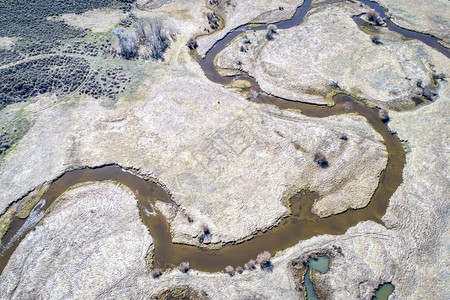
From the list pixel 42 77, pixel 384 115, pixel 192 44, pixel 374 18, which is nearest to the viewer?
pixel 384 115

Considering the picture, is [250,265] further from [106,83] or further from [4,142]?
[106,83]

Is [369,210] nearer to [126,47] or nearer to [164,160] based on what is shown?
[164,160]

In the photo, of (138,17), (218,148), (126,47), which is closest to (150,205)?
(218,148)

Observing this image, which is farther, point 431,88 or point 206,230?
point 431,88

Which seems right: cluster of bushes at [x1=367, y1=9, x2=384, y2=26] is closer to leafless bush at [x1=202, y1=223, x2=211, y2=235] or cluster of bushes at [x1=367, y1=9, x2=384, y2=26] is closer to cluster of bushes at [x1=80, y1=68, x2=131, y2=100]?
cluster of bushes at [x1=80, y1=68, x2=131, y2=100]

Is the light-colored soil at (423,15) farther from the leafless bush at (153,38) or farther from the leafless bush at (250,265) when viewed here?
the leafless bush at (250,265)

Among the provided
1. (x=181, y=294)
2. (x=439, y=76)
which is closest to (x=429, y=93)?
(x=439, y=76)
